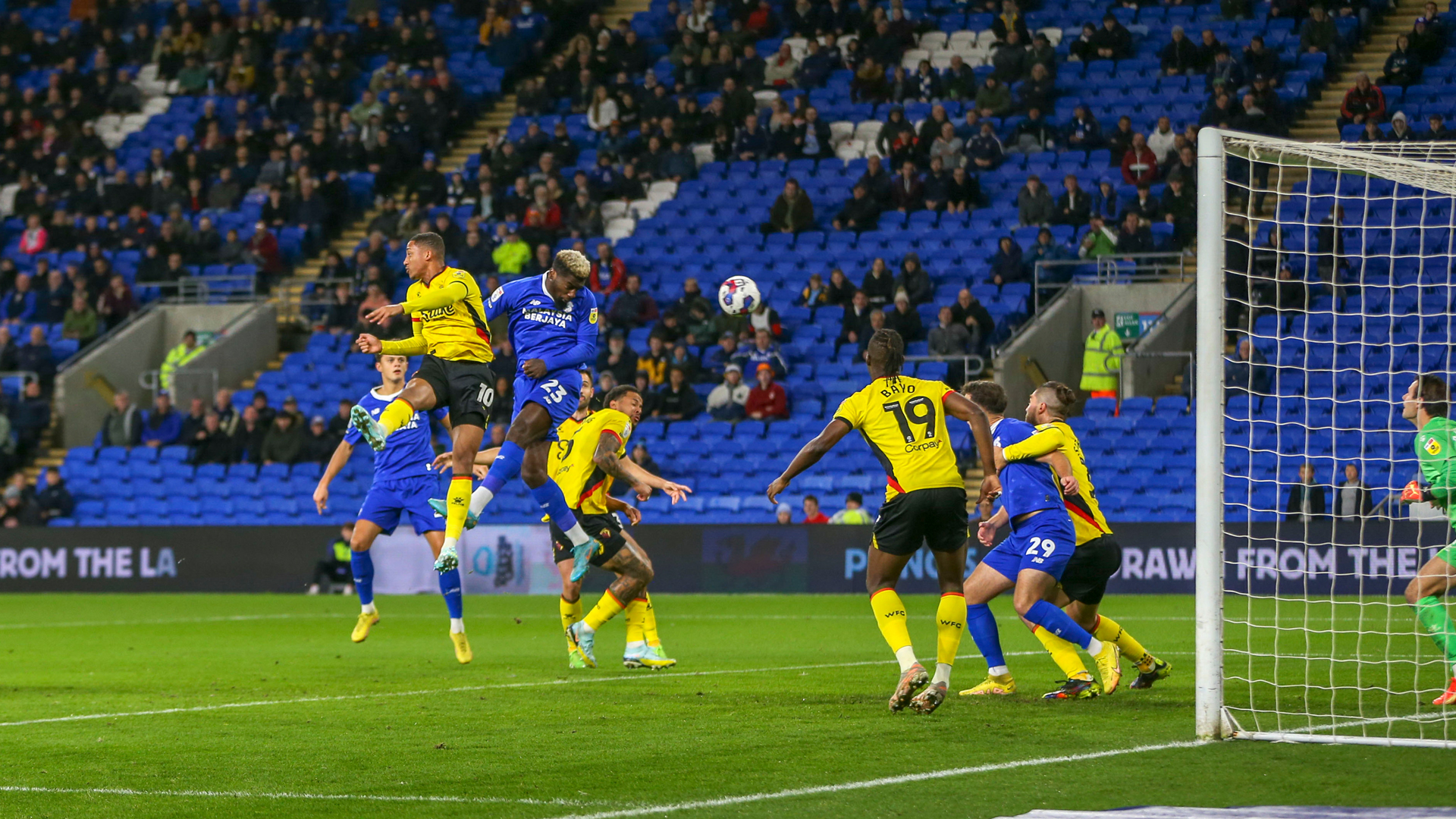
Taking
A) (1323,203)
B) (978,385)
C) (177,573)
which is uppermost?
(1323,203)

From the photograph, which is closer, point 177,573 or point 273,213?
point 177,573

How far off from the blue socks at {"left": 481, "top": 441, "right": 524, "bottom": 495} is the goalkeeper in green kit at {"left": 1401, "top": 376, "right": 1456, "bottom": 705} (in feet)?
18.7

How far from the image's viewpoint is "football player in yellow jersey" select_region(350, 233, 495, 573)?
12047 mm

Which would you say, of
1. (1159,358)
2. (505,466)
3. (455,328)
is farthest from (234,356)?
(505,466)

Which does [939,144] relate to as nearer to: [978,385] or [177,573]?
[177,573]

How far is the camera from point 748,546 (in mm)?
23297

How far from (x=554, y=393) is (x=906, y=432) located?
333cm

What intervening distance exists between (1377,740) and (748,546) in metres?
15.6

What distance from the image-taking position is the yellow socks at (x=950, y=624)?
Answer: 9812 mm

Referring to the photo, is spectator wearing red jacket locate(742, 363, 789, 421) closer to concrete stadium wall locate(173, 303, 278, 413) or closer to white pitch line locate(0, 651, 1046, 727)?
concrete stadium wall locate(173, 303, 278, 413)

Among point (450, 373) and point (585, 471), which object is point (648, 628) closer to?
point (585, 471)

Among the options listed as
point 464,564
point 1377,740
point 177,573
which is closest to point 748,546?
point 464,564

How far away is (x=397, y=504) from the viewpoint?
578 inches

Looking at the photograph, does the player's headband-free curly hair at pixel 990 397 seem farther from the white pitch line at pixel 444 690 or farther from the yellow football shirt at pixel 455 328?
the yellow football shirt at pixel 455 328
